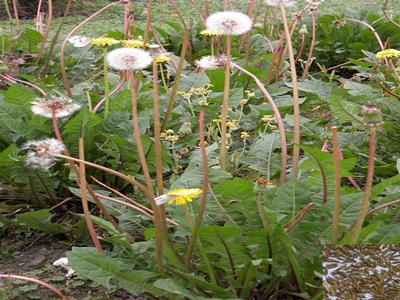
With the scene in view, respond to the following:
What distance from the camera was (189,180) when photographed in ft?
5.58

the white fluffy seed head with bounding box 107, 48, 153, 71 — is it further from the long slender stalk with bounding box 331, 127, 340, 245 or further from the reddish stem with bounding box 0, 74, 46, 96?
the reddish stem with bounding box 0, 74, 46, 96

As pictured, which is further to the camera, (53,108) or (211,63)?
(211,63)

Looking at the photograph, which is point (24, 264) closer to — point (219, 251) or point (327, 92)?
point (219, 251)

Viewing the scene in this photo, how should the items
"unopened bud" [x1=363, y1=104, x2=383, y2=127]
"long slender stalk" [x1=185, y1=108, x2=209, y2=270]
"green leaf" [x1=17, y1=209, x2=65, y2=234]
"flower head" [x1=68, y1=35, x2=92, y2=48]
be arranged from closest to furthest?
1. "unopened bud" [x1=363, y1=104, x2=383, y2=127]
2. "long slender stalk" [x1=185, y1=108, x2=209, y2=270]
3. "green leaf" [x1=17, y1=209, x2=65, y2=234]
4. "flower head" [x1=68, y1=35, x2=92, y2=48]

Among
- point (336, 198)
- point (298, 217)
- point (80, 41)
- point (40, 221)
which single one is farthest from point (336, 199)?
point (80, 41)

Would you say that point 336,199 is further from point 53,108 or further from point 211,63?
point 211,63

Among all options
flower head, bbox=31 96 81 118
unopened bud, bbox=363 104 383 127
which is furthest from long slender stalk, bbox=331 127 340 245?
flower head, bbox=31 96 81 118

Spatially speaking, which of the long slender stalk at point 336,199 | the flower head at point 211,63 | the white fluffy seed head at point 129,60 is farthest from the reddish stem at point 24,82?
the long slender stalk at point 336,199

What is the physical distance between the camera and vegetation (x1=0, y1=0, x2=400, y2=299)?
1425 millimetres

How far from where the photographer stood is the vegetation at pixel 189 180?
4.67ft

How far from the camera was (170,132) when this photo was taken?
85.7 inches

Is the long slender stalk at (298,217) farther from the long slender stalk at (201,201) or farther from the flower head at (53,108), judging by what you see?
the flower head at (53,108)

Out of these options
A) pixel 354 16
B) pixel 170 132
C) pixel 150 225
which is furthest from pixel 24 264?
pixel 354 16

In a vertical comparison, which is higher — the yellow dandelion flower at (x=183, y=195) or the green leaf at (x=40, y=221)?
the yellow dandelion flower at (x=183, y=195)
